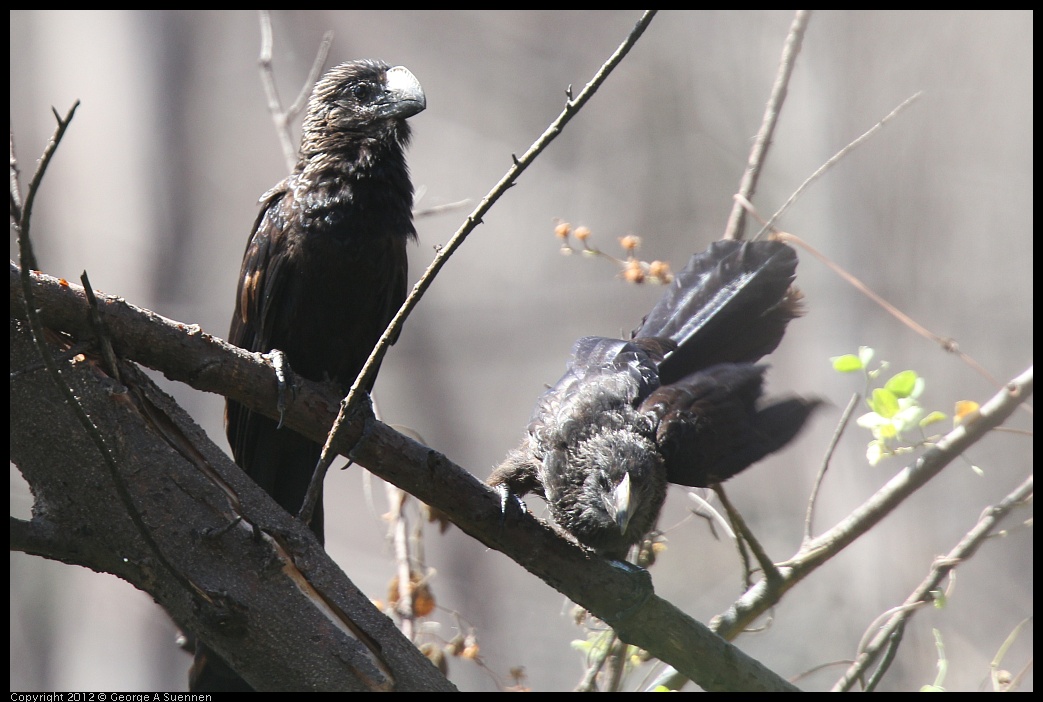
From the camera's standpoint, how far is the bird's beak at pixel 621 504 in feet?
6.58

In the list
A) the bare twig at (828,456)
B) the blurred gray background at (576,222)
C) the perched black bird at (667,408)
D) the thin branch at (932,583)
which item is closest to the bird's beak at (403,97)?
the perched black bird at (667,408)

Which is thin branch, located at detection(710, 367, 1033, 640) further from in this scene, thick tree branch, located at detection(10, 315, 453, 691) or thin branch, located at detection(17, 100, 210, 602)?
thin branch, located at detection(17, 100, 210, 602)

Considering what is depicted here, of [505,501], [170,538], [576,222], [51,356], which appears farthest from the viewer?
[576,222]

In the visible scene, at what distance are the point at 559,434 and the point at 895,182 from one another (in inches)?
187

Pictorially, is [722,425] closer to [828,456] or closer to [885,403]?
[828,456]

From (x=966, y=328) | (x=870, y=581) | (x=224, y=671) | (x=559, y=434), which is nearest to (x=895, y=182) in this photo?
(x=966, y=328)

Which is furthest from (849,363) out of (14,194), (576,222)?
(576,222)

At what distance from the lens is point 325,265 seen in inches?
96.2

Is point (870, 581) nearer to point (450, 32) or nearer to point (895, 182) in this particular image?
A: point (895, 182)

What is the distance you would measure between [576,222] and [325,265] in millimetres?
4497

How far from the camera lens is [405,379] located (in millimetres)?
6801

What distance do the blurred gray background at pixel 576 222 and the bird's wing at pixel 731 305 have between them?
2.95 meters

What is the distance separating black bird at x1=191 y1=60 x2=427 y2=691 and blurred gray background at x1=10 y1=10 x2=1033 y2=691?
9.60ft

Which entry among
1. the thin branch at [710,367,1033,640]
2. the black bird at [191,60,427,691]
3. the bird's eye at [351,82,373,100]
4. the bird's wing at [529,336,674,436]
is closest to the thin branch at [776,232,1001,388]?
the thin branch at [710,367,1033,640]
